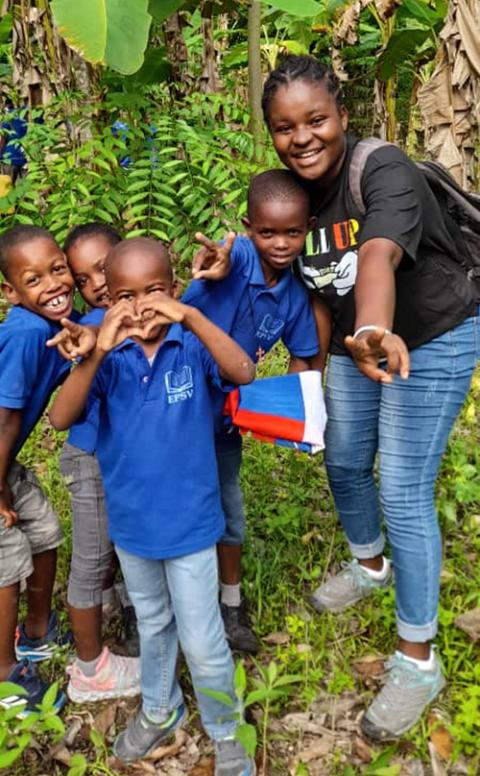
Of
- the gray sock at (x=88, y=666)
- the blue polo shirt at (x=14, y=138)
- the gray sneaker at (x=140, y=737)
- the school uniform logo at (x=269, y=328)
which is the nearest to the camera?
the gray sneaker at (x=140, y=737)

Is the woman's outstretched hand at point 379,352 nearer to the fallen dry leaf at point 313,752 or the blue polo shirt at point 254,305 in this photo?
the blue polo shirt at point 254,305

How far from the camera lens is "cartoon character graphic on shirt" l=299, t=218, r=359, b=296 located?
205cm

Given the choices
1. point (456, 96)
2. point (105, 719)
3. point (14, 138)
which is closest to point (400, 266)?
point (105, 719)

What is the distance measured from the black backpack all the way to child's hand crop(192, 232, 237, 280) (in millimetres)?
391

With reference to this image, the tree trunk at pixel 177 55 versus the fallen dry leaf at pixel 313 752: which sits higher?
the tree trunk at pixel 177 55

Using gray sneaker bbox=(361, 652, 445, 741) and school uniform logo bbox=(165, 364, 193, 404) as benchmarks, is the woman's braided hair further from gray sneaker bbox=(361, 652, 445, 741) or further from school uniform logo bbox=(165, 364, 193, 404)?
gray sneaker bbox=(361, 652, 445, 741)

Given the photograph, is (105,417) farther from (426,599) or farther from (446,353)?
(426,599)

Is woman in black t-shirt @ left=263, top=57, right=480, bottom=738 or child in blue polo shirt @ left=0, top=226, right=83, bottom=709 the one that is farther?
child in blue polo shirt @ left=0, top=226, right=83, bottom=709

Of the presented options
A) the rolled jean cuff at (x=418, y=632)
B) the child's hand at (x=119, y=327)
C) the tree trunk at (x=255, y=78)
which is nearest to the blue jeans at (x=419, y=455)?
the rolled jean cuff at (x=418, y=632)

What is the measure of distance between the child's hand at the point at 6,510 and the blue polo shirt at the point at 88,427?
28cm

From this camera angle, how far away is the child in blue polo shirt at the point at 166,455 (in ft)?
6.07

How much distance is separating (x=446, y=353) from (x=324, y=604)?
119 centimetres

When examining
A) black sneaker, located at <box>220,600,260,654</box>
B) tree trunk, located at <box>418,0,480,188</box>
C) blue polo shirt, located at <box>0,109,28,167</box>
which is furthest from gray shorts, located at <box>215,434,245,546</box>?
Result: tree trunk, located at <box>418,0,480,188</box>

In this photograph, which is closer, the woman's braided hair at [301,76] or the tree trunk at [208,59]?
the woman's braided hair at [301,76]
